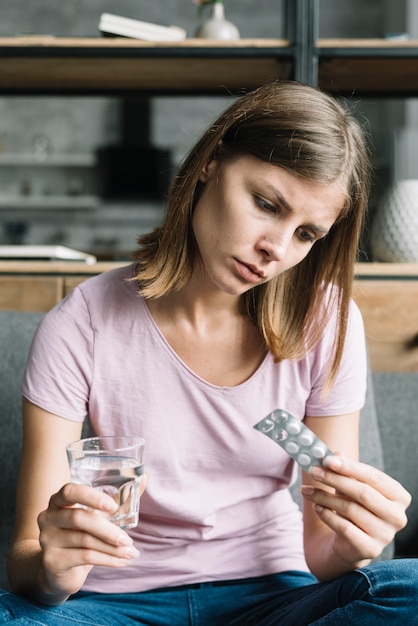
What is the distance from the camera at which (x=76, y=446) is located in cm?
87

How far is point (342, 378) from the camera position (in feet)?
4.14

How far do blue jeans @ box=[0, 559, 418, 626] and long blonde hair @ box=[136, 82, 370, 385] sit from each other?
0.33 meters

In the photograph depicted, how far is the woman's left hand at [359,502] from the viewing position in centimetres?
96

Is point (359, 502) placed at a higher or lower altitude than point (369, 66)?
lower

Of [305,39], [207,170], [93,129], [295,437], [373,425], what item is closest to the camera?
[295,437]

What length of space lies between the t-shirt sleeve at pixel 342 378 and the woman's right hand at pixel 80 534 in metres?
0.48

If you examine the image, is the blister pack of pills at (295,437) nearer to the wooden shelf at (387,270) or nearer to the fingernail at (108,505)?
the fingernail at (108,505)

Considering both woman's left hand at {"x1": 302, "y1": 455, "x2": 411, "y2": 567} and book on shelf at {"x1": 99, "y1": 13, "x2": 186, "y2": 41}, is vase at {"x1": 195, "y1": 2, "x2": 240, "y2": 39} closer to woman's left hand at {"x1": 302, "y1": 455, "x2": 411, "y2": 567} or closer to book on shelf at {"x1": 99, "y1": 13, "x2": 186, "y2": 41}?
book on shelf at {"x1": 99, "y1": 13, "x2": 186, "y2": 41}

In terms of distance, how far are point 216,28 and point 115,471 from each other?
1.40 m

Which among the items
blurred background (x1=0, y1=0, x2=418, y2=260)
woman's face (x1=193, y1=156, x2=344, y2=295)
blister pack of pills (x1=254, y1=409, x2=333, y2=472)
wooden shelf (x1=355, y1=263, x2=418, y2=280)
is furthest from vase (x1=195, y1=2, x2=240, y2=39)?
blurred background (x1=0, y1=0, x2=418, y2=260)

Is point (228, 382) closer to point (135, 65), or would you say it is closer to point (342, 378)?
point (342, 378)

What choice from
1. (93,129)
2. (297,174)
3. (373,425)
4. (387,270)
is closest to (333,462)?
(297,174)

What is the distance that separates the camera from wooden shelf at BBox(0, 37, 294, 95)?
1822 mm

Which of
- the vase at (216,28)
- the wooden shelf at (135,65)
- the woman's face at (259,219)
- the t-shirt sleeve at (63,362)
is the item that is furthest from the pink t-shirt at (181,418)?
the vase at (216,28)
